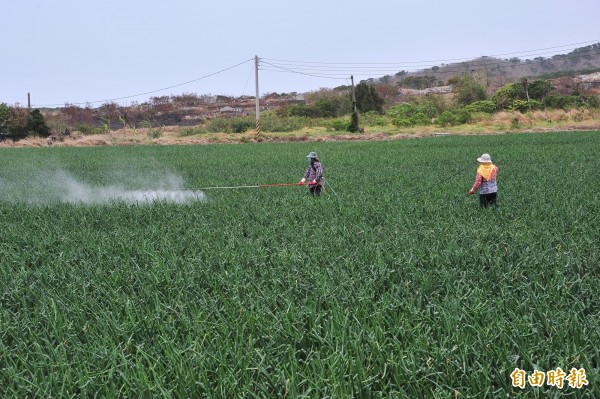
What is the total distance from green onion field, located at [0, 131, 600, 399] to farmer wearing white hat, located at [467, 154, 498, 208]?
0.23 metres

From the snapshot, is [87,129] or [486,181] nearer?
[486,181]

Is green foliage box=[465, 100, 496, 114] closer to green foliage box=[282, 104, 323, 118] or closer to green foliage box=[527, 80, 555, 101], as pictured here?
green foliage box=[527, 80, 555, 101]

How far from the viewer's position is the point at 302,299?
14.8 feet

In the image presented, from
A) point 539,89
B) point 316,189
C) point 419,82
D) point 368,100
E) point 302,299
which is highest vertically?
point 419,82

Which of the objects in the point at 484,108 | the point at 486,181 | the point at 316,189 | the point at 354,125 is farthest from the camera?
the point at 484,108

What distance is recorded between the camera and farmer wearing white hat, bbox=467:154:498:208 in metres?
8.67

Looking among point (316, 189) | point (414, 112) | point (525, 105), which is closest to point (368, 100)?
point (414, 112)

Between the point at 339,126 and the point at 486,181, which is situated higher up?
the point at 339,126

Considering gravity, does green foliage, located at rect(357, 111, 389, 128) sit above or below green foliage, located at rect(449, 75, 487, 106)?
below

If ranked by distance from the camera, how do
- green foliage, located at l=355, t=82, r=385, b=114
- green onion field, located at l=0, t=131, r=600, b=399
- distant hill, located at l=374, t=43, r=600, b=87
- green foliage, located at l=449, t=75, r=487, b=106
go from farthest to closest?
distant hill, located at l=374, t=43, r=600, b=87 → green foliage, located at l=449, t=75, r=487, b=106 → green foliage, located at l=355, t=82, r=385, b=114 → green onion field, located at l=0, t=131, r=600, b=399

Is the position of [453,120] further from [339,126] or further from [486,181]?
→ [486,181]

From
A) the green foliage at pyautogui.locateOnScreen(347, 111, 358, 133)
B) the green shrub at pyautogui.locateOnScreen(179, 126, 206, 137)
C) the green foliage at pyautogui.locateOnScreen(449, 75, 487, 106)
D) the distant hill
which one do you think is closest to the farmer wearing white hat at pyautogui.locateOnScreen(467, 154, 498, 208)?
the green foliage at pyautogui.locateOnScreen(347, 111, 358, 133)

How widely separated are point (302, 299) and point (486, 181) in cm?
527

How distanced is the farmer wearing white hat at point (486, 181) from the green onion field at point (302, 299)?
23 centimetres
